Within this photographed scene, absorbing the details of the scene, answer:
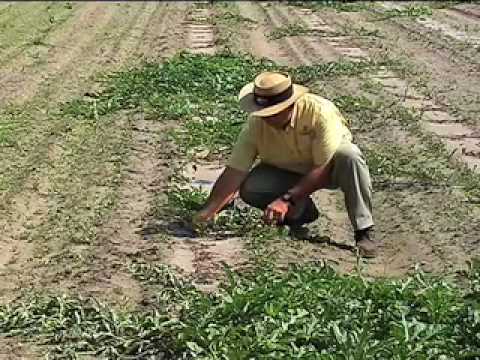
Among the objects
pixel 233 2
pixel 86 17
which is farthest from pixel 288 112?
pixel 233 2

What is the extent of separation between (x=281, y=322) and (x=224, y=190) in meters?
1.91

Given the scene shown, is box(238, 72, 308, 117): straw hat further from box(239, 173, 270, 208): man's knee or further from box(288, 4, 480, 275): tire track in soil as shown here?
box(288, 4, 480, 275): tire track in soil

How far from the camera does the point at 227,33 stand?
15.5m

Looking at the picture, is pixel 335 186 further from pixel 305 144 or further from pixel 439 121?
pixel 439 121

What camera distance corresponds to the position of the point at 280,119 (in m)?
5.71

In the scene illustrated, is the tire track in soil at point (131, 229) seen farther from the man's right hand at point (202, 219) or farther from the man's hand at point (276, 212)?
the man's hand at point (276, 212)

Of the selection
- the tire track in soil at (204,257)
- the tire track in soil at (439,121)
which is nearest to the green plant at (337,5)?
the tire track in soil at (439,121)

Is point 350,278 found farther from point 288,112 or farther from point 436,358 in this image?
point 288,112

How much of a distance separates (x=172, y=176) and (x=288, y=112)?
1.77m

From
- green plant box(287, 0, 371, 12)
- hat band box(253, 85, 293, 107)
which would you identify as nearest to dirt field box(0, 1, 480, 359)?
hat band box(253, 85, 293, 107)

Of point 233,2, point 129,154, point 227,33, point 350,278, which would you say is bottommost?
point 233,2

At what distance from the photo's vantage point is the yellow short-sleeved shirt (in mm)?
5820

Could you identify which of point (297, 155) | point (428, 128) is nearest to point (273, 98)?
point (297, 155)

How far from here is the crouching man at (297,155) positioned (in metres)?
5.73
